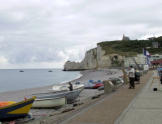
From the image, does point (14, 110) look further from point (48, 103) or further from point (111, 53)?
point (111, 53)

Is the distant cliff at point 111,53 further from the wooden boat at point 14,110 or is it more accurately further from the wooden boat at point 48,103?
the wooden boat at point 14,110

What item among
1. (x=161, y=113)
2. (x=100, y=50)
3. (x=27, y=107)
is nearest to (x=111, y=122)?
(x=161, y=113)

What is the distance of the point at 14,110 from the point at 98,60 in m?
129

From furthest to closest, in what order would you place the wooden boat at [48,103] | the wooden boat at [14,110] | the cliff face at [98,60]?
the cliff face at [98,60] → the wooden boat at [48,103] → the wooden boat at [14,110]

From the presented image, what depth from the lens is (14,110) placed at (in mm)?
11711

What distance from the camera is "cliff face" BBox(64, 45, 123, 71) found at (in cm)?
12706

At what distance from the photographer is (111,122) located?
716cm

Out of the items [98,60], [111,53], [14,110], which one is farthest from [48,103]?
[98,60]

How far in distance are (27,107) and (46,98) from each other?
5.33m

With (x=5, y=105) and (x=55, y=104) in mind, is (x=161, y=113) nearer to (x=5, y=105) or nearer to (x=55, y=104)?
(x=5, y=105)

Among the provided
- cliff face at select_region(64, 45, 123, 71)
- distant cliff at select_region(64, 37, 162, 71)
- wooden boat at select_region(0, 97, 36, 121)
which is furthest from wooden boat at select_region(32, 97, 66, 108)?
cliff face at select_region(64, 45, 123, 71)

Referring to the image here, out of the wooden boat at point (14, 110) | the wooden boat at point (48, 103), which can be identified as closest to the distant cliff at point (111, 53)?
the wooden boat at point (48, 103)

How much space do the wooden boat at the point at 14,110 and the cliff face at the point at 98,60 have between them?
114m

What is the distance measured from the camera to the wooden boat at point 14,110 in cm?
1149
